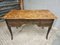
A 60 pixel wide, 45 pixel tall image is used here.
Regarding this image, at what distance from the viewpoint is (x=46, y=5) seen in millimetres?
3000

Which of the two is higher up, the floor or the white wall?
the white wall

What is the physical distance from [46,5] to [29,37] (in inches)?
44.2

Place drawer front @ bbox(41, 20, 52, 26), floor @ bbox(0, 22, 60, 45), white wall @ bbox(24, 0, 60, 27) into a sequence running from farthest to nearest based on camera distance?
white wall @ bbox(24, 0, 60, 27) → floor @ bbox(0, 22, 60, 45) → drawer front @ bbox(41, 20, 52, 26)

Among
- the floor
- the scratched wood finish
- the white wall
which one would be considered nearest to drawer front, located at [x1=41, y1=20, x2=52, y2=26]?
the scratched wood finish

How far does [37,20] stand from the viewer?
2098mm

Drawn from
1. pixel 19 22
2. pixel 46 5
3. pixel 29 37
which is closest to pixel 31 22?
pixel 19 22

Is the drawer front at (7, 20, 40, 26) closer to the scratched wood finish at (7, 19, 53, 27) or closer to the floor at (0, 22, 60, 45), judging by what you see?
the scratched wood finish at (7, 19, 53, 27)

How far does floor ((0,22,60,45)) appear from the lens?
7.40 ft

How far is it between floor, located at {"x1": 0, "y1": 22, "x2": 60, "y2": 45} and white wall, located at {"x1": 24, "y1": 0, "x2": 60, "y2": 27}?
49 centimetres

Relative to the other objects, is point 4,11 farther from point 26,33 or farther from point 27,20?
point 27,20

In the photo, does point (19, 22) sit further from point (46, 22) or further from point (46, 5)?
point (46, 5)

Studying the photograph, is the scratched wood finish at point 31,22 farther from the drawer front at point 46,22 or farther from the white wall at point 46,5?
the white wall at point 46,5

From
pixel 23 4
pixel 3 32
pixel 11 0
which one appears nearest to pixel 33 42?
pixel 3 32

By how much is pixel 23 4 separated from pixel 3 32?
3.77ft
